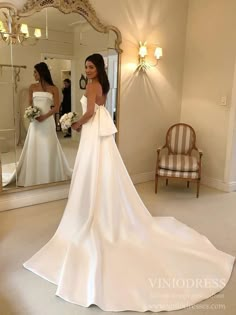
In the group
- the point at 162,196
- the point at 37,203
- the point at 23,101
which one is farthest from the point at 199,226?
the point at 23,101

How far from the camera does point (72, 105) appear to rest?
362 centimetres

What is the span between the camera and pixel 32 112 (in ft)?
10.9

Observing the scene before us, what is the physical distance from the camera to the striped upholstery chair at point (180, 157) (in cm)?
385

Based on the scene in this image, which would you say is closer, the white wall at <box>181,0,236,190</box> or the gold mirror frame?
the gold mirror frame

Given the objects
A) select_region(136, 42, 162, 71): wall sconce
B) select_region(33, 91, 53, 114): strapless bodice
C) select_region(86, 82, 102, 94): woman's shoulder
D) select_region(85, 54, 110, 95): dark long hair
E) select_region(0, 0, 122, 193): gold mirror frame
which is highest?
select_region(0, 0, 122, 193): gold mirror frame

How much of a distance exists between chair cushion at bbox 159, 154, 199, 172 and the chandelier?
2120 millimetres

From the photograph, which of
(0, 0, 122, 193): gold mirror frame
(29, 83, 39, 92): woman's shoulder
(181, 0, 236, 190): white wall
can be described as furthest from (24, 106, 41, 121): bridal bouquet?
(181, 0, 236, 190): white wall

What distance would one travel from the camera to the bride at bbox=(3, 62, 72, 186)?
3.34 meters

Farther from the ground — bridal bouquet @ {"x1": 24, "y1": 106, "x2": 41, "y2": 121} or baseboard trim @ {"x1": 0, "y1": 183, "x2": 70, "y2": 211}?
bridal bouquet @ {"x1": 24, "y1": 106, "x2": 41, "y2": 121}

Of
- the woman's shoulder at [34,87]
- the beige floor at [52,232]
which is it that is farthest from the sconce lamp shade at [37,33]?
the beige floor at [52,232]

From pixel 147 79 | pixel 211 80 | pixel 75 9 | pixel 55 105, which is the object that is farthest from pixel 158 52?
pixel 55 105

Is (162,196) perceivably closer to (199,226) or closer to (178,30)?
(199,226)

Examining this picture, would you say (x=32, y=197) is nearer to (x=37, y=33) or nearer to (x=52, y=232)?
(x=52, y=232)

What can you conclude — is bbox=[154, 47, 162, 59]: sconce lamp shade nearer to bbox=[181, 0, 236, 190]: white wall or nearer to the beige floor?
bbox=[181, 0, 236, 190]: white wall
